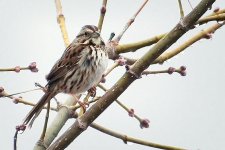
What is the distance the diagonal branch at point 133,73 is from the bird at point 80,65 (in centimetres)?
174

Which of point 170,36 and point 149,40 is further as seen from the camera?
point 149,40

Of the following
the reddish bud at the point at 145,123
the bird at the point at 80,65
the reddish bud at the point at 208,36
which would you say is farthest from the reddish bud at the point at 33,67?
the bird at the point at 80,65

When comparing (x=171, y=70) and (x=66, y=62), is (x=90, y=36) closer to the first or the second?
(x=66, y=62)

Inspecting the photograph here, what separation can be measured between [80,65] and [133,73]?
2.50 m

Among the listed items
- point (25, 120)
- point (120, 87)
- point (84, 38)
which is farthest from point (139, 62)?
point (84, 38)

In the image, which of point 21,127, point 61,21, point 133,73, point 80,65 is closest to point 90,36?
point 80,65

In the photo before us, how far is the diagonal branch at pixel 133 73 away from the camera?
2545mm

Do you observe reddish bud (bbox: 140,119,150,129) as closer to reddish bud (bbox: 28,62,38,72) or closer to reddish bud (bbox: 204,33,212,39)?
reddish bud (bbox: 204,33,212,39)

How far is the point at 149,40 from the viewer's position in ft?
12.2

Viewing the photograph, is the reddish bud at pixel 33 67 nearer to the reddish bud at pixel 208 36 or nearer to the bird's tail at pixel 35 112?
the bird's tail at pixel 35 112

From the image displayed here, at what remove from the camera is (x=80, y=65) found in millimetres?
5121

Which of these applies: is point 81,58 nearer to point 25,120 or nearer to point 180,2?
point 25,120

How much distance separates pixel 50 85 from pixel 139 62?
92.3 inches

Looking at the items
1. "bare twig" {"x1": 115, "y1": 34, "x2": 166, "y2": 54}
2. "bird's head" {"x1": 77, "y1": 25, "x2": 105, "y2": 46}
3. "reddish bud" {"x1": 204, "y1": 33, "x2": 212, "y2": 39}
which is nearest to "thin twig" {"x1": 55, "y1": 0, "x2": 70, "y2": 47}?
"bare twig" {"x1": 115, "y1": 34, "x2": 166, "y2": 54}
